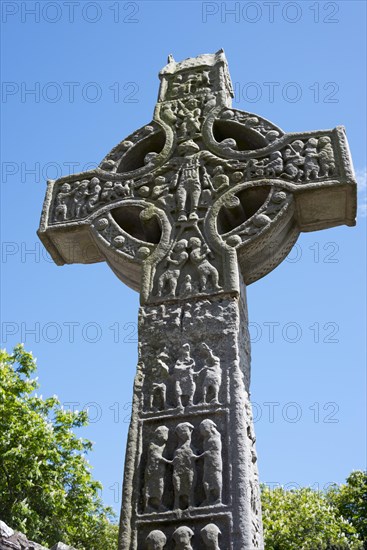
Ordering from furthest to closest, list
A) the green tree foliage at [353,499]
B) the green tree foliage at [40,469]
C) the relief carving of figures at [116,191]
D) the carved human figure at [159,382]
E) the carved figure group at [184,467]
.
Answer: the green tree foliage at [353,499], the green tree foliage at [40,469], the relief carving of figures at [116,191], the carved human figure at [159,382], the carved figure group at [184,467]

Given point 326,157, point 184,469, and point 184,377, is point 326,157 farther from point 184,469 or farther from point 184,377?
point 184,469

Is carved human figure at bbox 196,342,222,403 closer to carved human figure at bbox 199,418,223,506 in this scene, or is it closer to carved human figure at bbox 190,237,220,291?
carved human figure at bbox 199,418,223,506

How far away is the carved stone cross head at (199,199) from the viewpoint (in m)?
5.26

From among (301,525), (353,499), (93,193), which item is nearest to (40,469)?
(301,525)

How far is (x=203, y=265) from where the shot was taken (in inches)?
203

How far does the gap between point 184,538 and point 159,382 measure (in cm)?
113

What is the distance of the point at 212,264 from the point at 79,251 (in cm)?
147

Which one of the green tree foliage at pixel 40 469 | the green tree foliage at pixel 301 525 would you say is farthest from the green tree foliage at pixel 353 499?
the green tree foliage at pixel 40 469

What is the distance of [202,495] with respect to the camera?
4.14 meters

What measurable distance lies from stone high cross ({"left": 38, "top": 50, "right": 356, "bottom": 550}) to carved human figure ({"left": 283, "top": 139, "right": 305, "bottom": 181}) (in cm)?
1

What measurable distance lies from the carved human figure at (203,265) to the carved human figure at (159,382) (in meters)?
0.65

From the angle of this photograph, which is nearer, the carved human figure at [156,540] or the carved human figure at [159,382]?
the carved human figure at [156,540]

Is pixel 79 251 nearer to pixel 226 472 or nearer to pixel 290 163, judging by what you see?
pixel 290 163

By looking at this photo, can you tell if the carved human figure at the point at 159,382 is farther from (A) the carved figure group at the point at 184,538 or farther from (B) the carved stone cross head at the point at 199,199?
(A) the carved figure group at the point at 184,538
